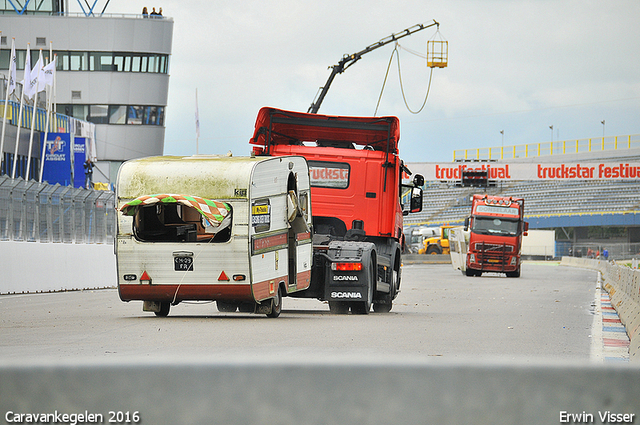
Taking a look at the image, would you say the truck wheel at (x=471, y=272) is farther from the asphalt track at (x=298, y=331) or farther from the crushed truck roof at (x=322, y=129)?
the crushed truck roof at (x=322, y=129)

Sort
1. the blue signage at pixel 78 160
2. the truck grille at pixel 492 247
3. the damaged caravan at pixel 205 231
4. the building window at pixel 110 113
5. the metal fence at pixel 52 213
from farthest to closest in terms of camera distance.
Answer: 1. the building window at pixel 110 113
2. the blue signage at pixel 78 160
3. the truck grille at pixel 492 247
4. the metal fence at pixel 52 213
5. the damaged caravan at pixel 205 231

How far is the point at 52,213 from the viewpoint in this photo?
24328 mm

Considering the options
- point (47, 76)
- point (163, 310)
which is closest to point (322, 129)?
point (163, 310)

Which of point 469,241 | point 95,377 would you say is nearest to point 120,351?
point 95,377

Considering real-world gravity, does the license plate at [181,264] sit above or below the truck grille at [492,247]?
below

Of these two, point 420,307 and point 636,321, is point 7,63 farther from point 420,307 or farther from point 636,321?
point 636,321

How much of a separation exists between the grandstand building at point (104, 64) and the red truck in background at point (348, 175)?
2019 inches

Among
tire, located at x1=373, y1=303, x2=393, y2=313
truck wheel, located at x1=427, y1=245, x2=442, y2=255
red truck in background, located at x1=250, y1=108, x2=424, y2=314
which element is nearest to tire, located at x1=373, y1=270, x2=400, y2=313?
tire, located at x1=373, y1=303, x2=393, y2=313

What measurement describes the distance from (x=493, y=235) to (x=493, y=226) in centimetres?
45

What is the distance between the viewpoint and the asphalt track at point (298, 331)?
9.27m

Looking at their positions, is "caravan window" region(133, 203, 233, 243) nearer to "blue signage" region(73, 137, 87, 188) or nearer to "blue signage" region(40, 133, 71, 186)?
"blue signage" region(40, 133, 71, 186)

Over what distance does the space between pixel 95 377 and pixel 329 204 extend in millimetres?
14702

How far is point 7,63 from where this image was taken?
Result: 211ft

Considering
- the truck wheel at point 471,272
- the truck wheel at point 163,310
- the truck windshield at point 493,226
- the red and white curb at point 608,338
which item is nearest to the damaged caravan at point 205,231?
the truck wheel at point 163,310
